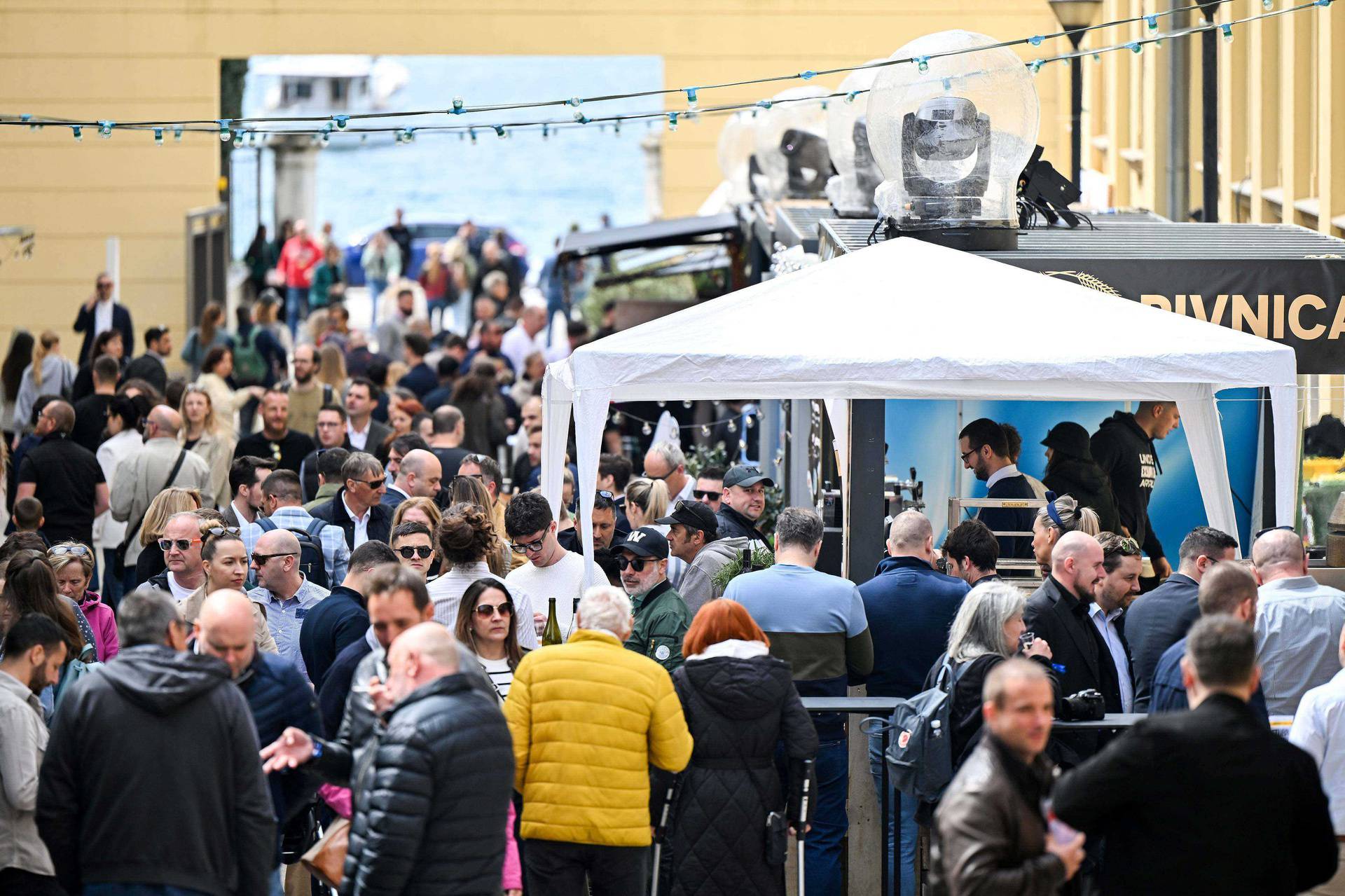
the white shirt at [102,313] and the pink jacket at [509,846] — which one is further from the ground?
the white shirt at [102,313]

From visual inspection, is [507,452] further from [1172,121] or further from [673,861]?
[673,861]

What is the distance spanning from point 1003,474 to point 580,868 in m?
4.32

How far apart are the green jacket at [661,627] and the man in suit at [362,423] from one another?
575cm

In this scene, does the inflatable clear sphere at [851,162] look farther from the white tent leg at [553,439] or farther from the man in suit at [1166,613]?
the man in suit at [1166,613]

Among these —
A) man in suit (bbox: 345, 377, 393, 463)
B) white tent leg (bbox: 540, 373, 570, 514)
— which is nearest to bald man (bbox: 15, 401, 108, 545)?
man in suit (bbox: 345, 377, 393, 463)

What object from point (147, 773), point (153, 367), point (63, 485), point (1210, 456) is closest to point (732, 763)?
point (147, 773)

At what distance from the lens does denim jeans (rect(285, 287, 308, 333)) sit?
2661cm

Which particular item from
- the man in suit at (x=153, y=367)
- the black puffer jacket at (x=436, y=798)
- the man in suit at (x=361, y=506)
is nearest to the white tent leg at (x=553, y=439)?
the man in suit at (x=361, y=506)

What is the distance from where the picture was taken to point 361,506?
9781 millimetres

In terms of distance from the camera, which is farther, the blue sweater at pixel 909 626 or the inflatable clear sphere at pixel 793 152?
the inflatable clear sphere at pixel 793 152

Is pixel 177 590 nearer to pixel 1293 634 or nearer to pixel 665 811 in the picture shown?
pixel 665 811

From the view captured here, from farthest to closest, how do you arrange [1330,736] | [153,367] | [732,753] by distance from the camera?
[153,367], [732,753], [1330,736]

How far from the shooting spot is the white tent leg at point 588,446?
8266 millimetres

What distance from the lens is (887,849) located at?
702cm
